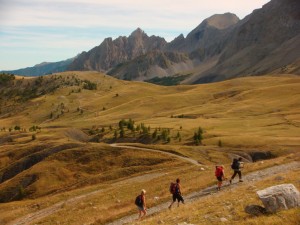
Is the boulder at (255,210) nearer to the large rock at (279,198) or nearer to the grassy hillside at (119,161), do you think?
the large rock at (279,198)

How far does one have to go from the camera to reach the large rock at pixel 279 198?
22.7 meters

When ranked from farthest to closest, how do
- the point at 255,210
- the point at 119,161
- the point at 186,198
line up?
the point at 119,161
the point at 186,198
the point at 255,210

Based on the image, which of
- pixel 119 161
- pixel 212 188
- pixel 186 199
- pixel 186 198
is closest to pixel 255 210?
pixel 186 199

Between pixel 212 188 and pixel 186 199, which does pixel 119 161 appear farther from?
pixel 186 199

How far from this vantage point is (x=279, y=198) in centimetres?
2284

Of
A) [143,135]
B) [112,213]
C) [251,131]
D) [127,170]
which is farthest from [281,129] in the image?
[112,213]

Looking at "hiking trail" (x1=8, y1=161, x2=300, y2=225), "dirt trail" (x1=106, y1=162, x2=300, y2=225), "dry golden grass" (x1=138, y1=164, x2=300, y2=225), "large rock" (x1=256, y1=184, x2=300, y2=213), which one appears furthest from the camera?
"hiking trail" (x1=8, y1=161, x2=300, y2=225)

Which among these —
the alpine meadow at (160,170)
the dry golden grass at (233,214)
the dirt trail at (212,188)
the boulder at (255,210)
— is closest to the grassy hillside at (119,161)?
the alpine meadow at (160,170)

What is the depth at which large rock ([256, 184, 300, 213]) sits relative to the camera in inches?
894

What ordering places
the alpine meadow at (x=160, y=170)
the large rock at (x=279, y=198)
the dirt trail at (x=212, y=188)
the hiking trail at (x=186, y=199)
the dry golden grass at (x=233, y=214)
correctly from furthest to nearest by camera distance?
1. the hiking trail at (x=186, y=199)
2. the dirt trail at (x=212, y=188)
3. the alpine meadow at (x=160, y=170)
4. the large rock at (x=279, y=198)
5. the dry golden grass at (x=233, y=214)

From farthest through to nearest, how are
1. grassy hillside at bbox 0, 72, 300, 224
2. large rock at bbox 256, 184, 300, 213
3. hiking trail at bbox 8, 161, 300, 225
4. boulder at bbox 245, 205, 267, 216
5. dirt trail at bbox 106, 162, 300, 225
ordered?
1. grassy hillside at bbox 0, 72, 300, 224
2. hiking trail at bbox 8, 161, 300, 225
3. dirt trail at bbox 106, 162, 300, 225
4. boulder at bbox 245, 205, 267, 216
5. large rock at bbox 256, 184, 300, 213

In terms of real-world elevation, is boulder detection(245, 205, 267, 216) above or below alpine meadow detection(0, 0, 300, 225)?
above

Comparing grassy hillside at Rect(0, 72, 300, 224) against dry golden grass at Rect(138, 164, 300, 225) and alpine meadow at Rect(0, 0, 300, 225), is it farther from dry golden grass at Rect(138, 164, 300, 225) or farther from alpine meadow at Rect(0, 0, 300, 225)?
dry golden grass at Rect(138, 164, 300, 225)

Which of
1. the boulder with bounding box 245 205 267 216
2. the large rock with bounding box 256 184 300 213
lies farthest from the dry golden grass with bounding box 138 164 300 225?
the large rock with bounding box 256 184 300 213
